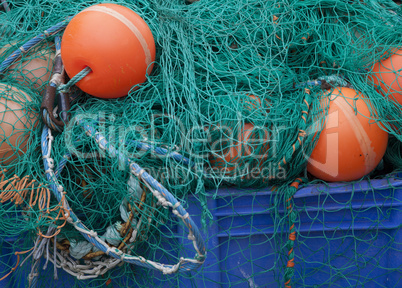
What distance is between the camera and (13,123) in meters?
1.87

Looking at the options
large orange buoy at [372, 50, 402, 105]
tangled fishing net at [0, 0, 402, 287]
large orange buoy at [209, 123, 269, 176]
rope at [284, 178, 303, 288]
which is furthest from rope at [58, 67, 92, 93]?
large orange buoy at [372, 50, 402, 105]

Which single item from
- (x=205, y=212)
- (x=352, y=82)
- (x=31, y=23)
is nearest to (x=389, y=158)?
(x=352, y=82)

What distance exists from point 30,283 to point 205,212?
34.0 inches

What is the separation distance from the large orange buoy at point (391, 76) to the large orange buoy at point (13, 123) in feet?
5.33

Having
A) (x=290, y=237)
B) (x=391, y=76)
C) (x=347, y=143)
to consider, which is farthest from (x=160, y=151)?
(x=391, y=76)

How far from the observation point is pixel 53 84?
197cm

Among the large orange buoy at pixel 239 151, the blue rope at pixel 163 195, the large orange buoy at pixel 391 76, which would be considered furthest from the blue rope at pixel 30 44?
the large orange buoy at pixel 391 76

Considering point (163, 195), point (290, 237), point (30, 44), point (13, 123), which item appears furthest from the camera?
point (30, 44)

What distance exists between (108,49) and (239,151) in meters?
0.72

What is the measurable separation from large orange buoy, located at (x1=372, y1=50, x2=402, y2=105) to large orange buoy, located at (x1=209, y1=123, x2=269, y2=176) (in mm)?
586

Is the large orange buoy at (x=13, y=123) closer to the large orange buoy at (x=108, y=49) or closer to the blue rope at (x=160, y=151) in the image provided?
the large orange buoy at (x=108, y=49)

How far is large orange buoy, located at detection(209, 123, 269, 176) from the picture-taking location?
71.7 inches

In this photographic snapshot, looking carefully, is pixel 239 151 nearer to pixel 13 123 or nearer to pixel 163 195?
pixel 163 195

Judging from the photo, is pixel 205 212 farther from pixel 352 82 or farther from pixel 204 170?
pixel 352 82
